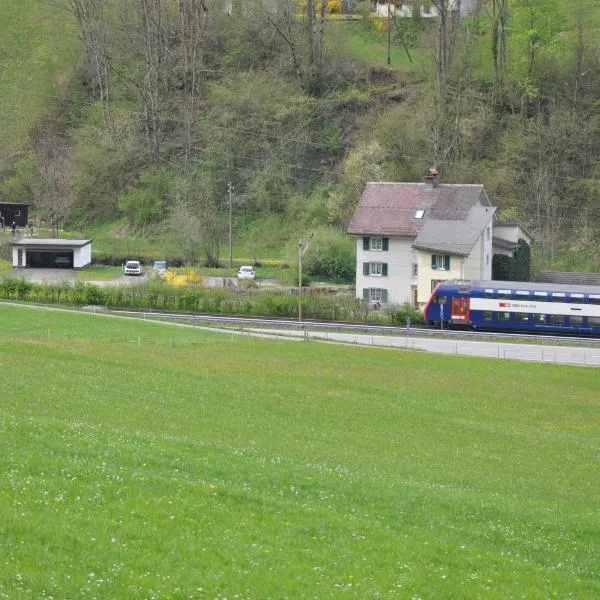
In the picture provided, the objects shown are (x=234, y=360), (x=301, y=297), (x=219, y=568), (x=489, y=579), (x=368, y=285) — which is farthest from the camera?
(x=368, y=285)

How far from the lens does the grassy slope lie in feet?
369

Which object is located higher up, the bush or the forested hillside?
the forested hillside

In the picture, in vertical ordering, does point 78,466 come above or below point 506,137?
below

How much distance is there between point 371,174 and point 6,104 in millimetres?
46504

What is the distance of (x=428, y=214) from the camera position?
73.1 m

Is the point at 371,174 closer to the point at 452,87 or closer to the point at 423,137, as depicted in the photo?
the point at 423,137

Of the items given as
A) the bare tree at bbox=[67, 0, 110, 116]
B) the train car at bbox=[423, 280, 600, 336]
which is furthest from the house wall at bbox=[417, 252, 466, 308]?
the bare tree at bbox=[67, 0, 110, 116]

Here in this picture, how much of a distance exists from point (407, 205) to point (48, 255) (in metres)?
28.1

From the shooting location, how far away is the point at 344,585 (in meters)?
13.7

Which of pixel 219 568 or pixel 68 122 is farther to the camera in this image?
pixel 68 122

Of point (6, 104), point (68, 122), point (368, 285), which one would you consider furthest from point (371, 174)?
point (6, 104)

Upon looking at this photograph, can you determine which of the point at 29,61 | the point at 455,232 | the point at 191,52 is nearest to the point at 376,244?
the point at 455,232

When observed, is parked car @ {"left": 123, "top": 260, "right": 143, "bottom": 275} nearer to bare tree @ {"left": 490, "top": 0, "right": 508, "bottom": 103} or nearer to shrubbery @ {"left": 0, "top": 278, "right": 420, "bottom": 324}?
shrubbery @ {"left": 0, "top": 278, "right": 420, "bottom": 324}

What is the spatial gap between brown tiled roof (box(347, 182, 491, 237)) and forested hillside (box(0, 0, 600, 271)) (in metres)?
5.77
